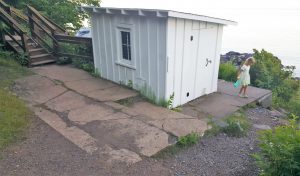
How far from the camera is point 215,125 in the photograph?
5.71 m

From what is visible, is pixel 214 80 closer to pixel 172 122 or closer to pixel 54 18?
pixel 172 122

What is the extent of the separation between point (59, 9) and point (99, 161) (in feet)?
40.6

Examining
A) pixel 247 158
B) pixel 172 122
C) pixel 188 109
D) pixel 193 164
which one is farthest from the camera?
pixel 188 109

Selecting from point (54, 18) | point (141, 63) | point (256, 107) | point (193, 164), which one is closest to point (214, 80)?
point (256, 107)

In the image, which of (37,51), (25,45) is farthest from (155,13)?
(37,51)

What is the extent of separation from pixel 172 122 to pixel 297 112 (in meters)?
4.76

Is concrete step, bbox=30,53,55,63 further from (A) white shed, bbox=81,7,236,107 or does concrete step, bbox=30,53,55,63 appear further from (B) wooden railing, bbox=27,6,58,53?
(A) white shed, bbox=81,7,236,107

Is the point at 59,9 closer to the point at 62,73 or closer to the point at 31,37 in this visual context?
the point at 31,37

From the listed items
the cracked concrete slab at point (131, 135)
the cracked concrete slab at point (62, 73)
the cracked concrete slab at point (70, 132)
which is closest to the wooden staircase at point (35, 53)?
the cracked concrete slab at point (62, 73)

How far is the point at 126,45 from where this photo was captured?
24.2 feet

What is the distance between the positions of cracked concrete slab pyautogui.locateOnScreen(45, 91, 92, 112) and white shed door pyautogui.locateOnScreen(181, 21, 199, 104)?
241 centimetres

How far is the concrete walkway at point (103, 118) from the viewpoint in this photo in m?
4.60

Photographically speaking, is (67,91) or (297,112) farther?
(297,112)

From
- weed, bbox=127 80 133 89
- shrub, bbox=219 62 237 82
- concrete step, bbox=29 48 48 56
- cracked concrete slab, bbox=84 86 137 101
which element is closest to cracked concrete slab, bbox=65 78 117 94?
cracked concrete slab, bbox=84 86 137 101
